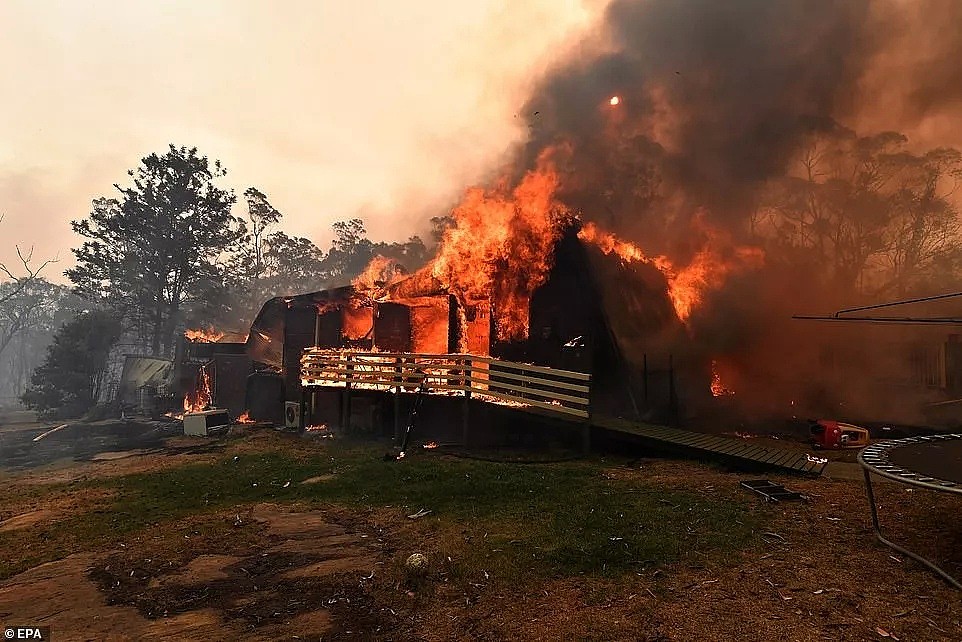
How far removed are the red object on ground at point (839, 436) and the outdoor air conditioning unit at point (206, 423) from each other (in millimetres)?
21991

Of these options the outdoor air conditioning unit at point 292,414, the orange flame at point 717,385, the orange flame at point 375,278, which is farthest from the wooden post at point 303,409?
the orange flame at point 717,385

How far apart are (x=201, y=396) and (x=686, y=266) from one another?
27.4 m

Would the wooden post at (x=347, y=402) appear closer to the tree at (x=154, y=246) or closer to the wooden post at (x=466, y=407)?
the wooden post at (x=466, y=407)

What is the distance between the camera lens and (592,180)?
21156mm

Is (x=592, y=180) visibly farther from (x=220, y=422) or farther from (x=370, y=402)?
(x=220, y=422)

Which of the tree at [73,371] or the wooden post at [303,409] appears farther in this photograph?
the tree at [73,371]

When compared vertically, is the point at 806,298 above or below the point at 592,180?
below

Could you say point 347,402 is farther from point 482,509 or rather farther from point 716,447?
point 716,447

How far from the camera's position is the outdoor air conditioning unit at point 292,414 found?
780 inches

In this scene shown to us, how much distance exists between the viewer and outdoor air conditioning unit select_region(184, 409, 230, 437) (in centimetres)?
1992

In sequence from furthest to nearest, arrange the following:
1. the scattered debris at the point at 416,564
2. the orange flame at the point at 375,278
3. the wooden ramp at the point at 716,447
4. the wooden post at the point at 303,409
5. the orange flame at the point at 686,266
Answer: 1. the orange flame at the point at 375,278
2. the orange flame at the point at 686,266
3. the wooden post at the point at 303,409
4. the wooden ramp at the point at 716,447
5. the scattered debris at the point at 416,564

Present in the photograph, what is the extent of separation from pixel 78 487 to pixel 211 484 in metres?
3.77

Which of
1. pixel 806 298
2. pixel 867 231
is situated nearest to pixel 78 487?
pixel 806 298

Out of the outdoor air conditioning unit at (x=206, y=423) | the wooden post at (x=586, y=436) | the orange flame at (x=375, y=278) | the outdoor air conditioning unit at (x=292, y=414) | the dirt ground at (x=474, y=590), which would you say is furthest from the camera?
the orange flame at (x=375, y=278)
